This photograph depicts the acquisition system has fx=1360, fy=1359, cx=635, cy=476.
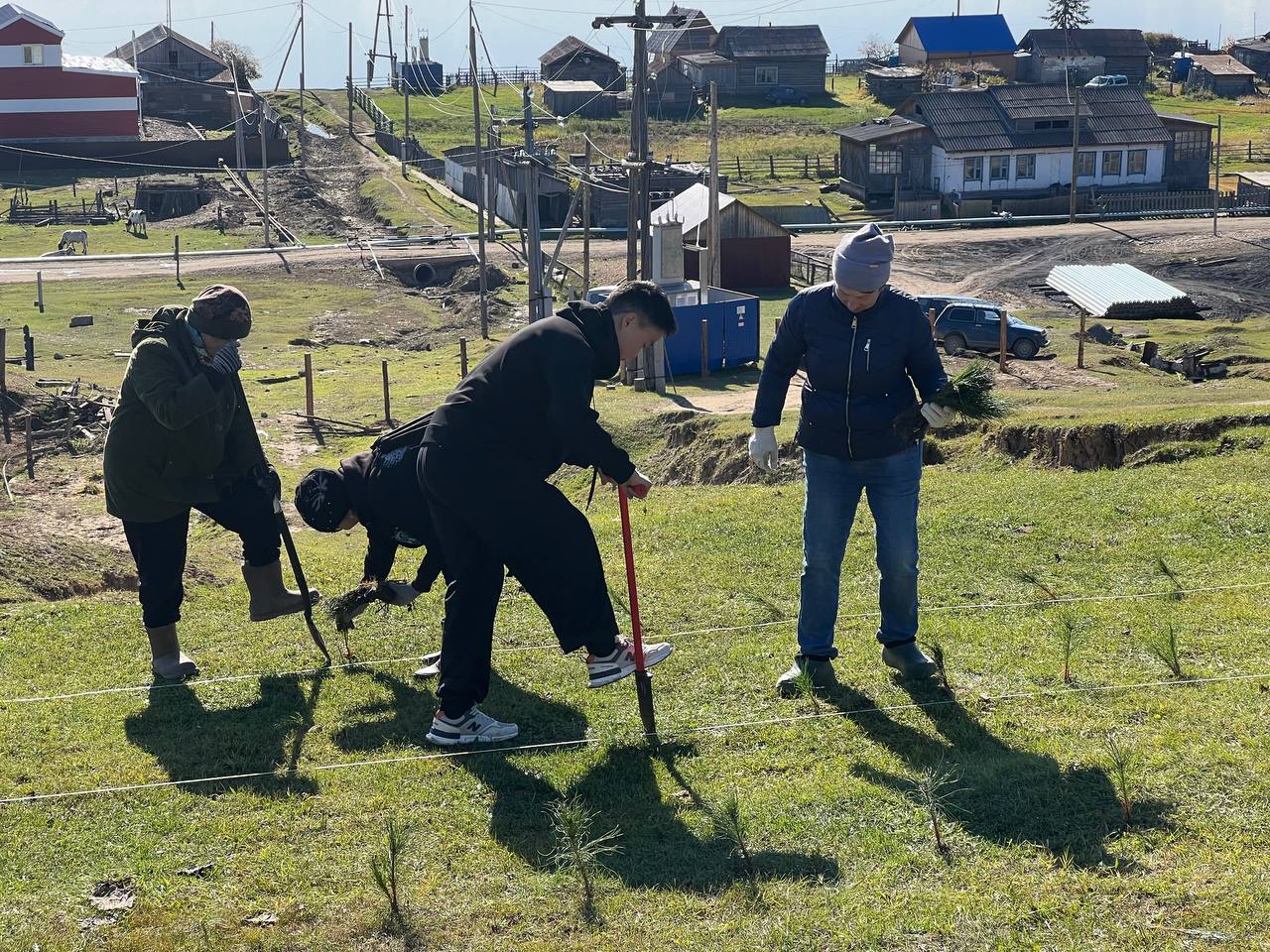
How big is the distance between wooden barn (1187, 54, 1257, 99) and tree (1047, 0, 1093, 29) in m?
14.3

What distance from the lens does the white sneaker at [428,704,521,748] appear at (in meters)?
6.23

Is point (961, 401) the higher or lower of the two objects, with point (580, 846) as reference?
higher

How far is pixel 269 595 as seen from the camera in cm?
811

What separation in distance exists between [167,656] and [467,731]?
→ 2.23 m

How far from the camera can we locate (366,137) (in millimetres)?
83000

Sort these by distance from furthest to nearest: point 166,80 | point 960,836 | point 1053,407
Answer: point 166,80 → point 1053,407 → point 960,836

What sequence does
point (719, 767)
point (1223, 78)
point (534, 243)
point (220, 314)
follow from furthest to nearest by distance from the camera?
point (1223, 78), point (534, 243), point (220, 314), point (719, 767)

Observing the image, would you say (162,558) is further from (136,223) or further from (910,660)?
(136,223)

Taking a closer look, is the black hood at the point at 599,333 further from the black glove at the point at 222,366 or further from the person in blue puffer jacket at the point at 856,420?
the black glove at the point at 222,366

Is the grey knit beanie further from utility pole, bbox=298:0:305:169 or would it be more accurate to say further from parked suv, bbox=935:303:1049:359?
utility pole, bbox=298:0:305:169

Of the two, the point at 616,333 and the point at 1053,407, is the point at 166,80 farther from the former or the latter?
the point at 616,333

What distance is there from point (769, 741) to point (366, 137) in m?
81.8

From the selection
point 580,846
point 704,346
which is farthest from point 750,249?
point 580,846

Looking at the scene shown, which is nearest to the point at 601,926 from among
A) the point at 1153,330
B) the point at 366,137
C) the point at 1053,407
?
the point at 1053,407
